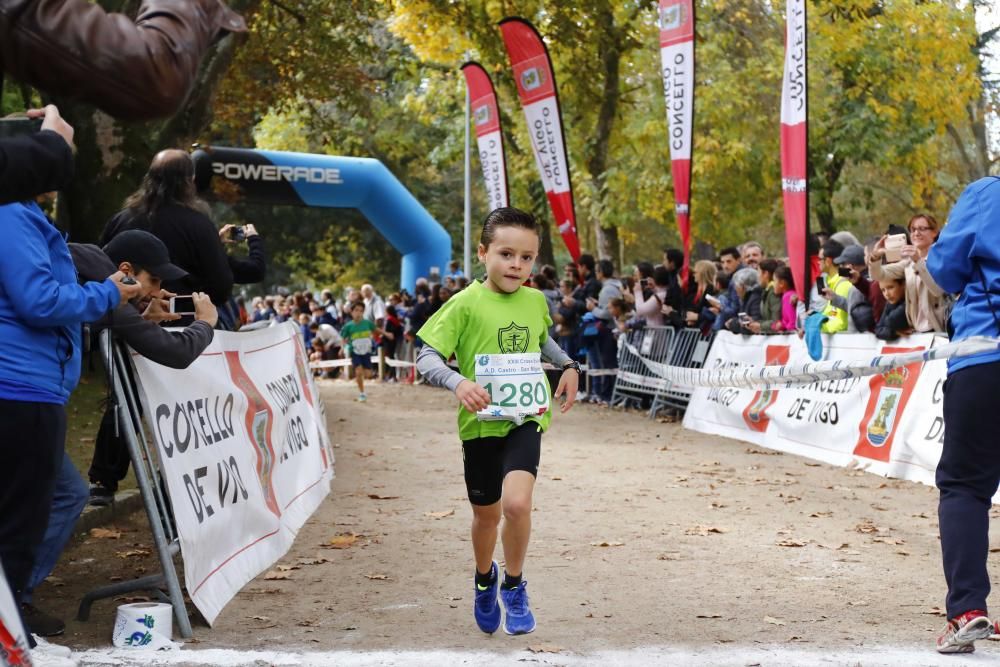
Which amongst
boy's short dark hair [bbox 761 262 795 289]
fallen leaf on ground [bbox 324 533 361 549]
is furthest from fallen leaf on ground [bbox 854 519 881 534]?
boy's short dark hair [bbox 761 262 795 289]

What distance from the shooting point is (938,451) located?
404 inches

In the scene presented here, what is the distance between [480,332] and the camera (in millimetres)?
5602

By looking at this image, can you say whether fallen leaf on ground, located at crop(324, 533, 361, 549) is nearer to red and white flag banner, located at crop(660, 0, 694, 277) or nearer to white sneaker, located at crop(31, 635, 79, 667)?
white sneaker, located at crop(31, 635, 79, 667)

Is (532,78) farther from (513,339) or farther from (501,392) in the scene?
(501,392)

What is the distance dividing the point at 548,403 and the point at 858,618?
5.50 feet

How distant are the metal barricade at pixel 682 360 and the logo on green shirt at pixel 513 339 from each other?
10.7 metres

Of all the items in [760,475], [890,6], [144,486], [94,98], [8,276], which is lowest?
[760,475]

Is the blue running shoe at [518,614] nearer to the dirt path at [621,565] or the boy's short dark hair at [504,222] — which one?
the dirt path at [621,565]

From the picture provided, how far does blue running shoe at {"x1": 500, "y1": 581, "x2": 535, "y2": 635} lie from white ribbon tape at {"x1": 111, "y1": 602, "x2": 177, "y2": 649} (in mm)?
1363

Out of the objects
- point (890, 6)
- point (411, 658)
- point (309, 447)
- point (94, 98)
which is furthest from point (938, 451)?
point (890, 6)

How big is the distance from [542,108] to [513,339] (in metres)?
15.4

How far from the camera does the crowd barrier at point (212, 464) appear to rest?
5.64 metres

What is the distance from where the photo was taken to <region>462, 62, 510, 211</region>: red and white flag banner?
2292 centimetres

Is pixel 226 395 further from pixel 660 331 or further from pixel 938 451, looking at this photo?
pixel 660 331
